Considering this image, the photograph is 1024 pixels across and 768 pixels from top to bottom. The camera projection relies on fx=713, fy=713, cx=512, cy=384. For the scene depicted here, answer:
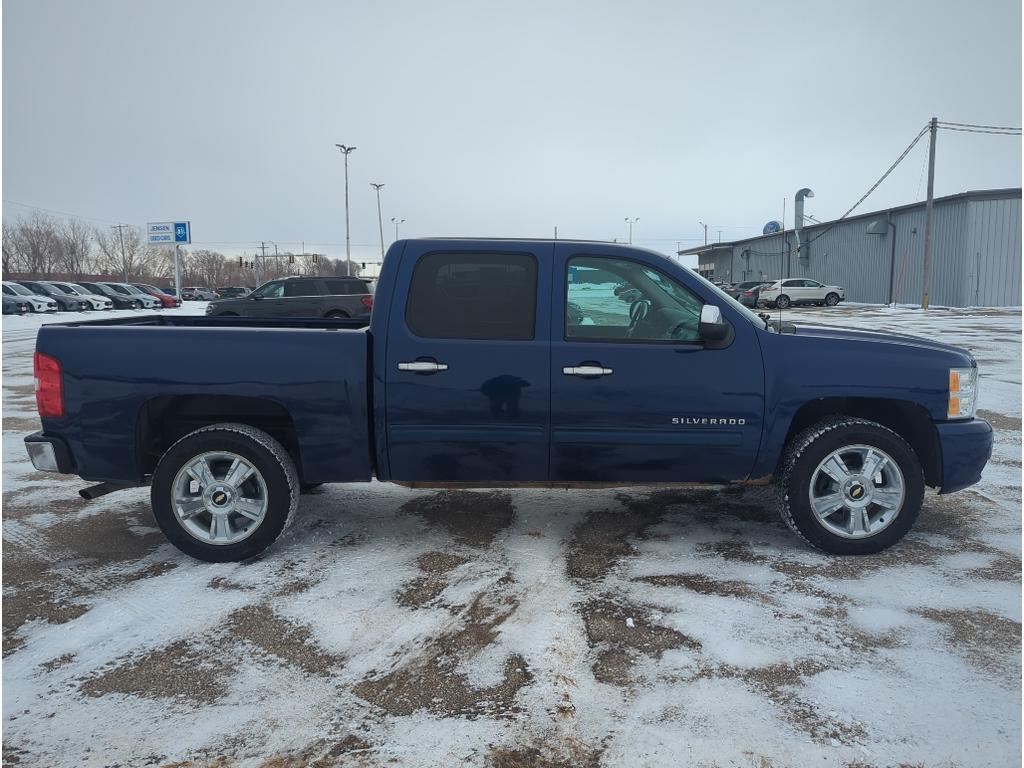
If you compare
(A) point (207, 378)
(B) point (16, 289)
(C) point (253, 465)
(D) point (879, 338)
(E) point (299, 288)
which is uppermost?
(B) point (16, 289)

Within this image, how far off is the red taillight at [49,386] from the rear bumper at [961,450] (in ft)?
16.9

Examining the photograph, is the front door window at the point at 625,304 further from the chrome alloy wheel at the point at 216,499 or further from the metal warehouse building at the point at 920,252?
the metal warehouse building at the point at 920,252

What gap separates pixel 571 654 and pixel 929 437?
108 inches

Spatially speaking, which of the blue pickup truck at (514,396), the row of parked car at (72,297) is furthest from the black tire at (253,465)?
the row of parked car at (72,297)

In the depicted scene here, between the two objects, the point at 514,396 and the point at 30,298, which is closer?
the point at 514,396

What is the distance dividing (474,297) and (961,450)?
9.92ft

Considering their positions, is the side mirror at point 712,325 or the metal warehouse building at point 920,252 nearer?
the side mirror at point 712,325

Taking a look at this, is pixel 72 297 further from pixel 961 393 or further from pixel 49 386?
pixel 961 393

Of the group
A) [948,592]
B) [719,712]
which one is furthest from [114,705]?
[948,592]

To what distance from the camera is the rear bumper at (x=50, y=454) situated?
4.14 meters

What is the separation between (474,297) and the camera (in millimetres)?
4215

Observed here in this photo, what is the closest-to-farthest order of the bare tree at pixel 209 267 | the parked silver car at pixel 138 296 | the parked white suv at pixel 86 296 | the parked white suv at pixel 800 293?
1. the parked white suv at pixel 800 293
2. the parked white suv at pixel 86 296
3. the parked silver car at pixel 138 296
4. the bare tree at pixel 209 267

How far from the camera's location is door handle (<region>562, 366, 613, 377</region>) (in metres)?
4.08

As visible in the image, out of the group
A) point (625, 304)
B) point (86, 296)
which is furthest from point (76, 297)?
point (625, 304)
